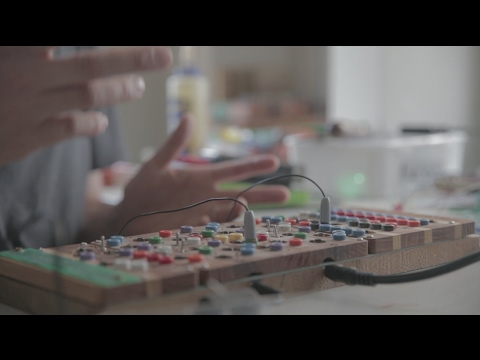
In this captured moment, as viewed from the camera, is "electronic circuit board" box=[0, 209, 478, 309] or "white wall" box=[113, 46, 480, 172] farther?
"white wall" box=[113, 46, 480, 172]

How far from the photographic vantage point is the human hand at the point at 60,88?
60cm

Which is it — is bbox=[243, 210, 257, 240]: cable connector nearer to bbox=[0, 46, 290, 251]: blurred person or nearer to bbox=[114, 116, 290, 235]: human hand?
bbox=[0, 46, 290, 251]: blurred person

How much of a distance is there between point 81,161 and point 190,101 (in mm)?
452

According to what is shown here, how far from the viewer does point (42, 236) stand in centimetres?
94

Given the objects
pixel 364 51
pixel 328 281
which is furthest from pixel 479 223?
pixel 364 51

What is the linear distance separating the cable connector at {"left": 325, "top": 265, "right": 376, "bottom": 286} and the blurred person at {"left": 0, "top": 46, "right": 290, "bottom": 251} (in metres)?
0.18

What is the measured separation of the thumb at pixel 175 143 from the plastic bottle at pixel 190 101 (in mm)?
633

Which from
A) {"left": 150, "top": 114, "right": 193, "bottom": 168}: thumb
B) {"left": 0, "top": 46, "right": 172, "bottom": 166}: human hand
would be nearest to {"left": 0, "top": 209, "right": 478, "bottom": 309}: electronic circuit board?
{"left": 0, "top": 46, "right": 172, "bottom": 166}: human hand

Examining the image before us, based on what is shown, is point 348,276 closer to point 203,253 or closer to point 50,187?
point 203,253

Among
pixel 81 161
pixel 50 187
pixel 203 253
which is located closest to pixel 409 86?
pixel 81 161

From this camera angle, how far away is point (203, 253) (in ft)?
1.55

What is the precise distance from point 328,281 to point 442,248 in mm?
133

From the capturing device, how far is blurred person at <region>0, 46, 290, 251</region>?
2.00 ft

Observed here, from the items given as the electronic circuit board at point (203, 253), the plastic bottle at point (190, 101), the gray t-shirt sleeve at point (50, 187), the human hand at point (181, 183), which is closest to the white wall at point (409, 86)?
the plastic bottle at point (190, 101)
